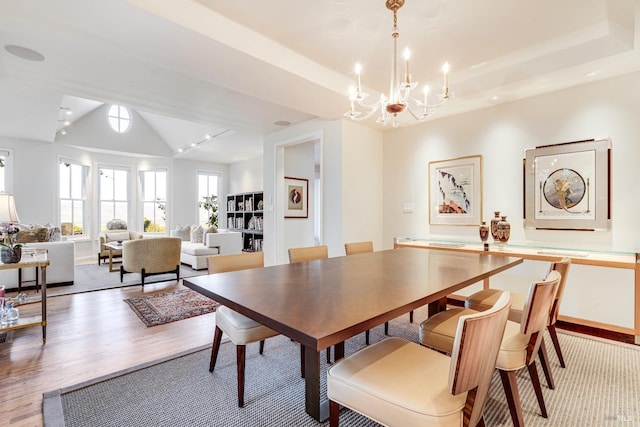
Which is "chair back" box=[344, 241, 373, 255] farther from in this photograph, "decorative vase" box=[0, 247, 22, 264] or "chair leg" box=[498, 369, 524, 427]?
"decorative vase" box=[0, 247, 22, 264]

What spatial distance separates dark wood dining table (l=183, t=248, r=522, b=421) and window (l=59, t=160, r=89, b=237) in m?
7.55

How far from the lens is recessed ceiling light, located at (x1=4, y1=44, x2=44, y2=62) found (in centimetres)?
255

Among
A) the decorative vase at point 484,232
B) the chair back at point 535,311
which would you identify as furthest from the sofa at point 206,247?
the chair back at point 535,311

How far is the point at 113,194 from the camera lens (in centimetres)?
798

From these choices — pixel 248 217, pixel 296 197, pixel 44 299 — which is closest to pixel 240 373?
pixel 44 299

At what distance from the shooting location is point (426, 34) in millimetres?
2426

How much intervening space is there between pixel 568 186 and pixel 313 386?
321 centimetres

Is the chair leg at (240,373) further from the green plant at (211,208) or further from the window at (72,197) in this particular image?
the green plant at (211,208)

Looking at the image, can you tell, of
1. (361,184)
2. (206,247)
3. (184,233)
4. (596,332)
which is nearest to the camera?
(596,332)

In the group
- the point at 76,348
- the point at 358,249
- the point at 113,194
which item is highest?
the point at 113,194

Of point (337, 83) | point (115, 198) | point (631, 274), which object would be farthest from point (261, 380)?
point (115, 198)

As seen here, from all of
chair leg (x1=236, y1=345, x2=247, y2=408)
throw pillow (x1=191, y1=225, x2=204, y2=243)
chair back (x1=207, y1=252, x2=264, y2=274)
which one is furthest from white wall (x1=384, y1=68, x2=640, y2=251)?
throw pillow (x1=191, y1=225, x2=204, y2=243)

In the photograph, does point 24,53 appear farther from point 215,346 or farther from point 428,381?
point 428,381

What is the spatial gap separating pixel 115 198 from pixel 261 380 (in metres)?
7.90
